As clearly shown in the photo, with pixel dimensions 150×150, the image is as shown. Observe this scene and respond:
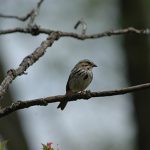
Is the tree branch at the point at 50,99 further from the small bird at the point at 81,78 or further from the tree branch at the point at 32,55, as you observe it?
the small bird at the point at 81,78

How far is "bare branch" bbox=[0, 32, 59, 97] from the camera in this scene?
4753 mm

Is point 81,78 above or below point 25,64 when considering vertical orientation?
above

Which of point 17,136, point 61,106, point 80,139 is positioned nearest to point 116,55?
point 80,139

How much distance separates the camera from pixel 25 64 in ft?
17.2

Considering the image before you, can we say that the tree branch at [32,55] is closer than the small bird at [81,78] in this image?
Yes

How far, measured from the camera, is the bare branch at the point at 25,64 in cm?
475

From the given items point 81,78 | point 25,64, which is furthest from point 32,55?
point 81,78

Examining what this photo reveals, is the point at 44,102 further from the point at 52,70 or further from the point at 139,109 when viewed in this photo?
the point at 52,70

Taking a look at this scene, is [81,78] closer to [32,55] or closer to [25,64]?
[32,55]

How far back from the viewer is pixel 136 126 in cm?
1075

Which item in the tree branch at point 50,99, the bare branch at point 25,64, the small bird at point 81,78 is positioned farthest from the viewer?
the small bird at point 81,78

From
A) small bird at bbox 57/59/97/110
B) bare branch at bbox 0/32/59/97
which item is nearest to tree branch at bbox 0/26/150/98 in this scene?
bare branch at bbox 0/32/59/97

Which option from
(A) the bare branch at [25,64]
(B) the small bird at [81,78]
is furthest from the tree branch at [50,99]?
(B) the small bird at [81,78]

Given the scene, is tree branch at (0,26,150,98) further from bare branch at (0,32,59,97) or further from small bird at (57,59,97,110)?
small bird at (57,59,97,110)
